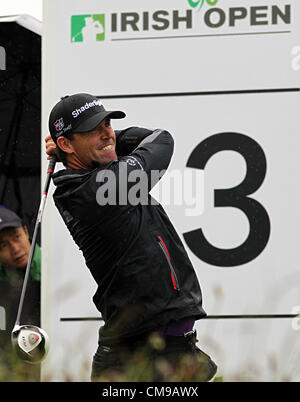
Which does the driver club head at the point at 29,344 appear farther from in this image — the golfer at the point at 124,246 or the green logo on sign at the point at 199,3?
the green logo on sign at the point at 199,3

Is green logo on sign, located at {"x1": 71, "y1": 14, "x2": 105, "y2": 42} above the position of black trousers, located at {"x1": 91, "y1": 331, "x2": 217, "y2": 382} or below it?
above

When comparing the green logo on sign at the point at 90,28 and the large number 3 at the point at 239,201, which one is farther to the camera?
the green logo on sign at the point at 90,28

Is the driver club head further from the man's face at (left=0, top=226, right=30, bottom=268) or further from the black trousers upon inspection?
the man's face at (left=0, top=226, right=30, bottom=268)

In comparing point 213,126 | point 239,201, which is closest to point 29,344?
point 239,201

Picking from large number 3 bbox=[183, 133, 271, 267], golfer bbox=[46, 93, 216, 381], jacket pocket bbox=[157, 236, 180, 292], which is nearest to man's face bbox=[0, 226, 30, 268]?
large number 3 bbox=[183, 133, 271, 267]

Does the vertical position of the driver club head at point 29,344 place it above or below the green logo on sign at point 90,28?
below

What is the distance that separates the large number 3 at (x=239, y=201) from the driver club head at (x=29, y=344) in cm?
134

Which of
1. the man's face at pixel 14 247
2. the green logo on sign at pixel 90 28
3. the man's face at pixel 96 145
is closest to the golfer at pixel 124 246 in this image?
the man's face at pixel 96 145

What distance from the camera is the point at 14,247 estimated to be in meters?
5.32

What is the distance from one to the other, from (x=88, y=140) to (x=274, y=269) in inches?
A: 56.8

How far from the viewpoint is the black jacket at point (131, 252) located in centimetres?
350

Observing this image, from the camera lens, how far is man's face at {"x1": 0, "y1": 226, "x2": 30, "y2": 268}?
528cm

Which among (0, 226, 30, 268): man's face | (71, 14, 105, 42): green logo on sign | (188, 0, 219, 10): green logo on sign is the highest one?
(188, 0, 219, 10): green logo on sign

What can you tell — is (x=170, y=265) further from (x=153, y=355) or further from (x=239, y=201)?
(x=239, y=201)
